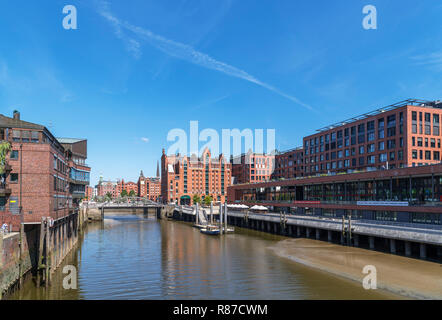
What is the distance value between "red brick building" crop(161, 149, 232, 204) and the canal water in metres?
127

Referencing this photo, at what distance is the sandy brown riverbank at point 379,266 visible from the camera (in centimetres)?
3041

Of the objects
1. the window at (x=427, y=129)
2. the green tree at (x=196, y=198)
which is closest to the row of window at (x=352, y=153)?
the window at (x=427, y=129)

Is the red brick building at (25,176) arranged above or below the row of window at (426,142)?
below

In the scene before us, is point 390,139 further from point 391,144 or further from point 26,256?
point 26,256

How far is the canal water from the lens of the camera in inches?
1178

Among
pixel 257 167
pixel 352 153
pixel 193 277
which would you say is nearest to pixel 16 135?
pixel 193 277

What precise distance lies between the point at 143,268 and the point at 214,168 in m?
149

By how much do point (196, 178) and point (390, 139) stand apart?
398 feet

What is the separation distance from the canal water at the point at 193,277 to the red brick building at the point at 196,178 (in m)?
127

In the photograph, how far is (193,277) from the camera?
119 feet

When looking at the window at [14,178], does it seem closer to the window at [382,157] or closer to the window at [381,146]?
the window at [382,157]

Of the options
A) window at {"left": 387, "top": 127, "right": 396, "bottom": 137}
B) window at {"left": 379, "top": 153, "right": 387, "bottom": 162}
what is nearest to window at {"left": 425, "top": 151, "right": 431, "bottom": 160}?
window at {"left": 387, "top": 127, "right": 396, "bottom": 137}

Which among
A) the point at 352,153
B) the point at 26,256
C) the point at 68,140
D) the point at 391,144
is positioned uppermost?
the point at 68,140
